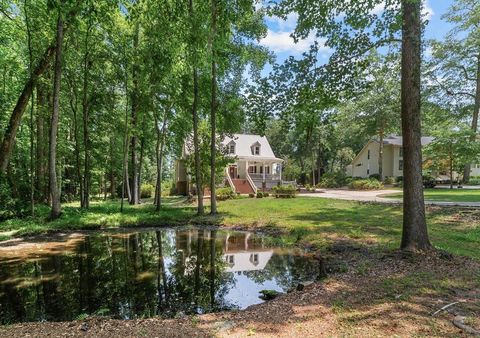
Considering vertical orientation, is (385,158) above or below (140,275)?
above

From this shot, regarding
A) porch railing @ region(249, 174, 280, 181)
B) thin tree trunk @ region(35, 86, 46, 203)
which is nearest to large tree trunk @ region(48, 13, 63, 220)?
thin tree trunk @ region(35, 86, 46, 203)

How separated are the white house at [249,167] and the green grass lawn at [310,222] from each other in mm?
13340

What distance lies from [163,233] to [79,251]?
11.1 ft

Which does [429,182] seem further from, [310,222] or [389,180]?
[310,222]

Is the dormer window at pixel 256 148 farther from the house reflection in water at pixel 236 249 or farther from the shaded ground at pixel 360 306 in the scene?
the shaded ground at pixel 360 306

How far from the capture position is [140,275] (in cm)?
666

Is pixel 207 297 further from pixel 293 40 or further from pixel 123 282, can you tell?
pixel 293 40

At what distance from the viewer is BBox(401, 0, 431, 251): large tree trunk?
252 inches

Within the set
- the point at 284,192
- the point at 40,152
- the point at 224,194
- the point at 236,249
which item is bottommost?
the point at 236,249

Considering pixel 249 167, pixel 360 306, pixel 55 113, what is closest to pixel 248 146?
pixel 249 167

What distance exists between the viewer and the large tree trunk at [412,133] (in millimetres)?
6402

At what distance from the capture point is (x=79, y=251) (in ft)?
28.6

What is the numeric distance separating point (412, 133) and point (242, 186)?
73.8 ft

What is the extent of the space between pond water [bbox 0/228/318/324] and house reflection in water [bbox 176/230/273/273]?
0.03m
